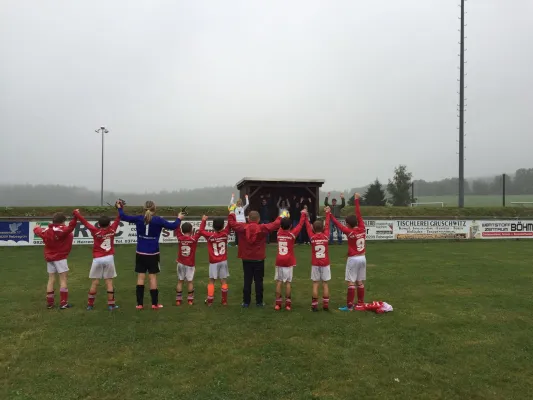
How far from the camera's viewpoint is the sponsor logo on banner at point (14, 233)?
19.9 metres

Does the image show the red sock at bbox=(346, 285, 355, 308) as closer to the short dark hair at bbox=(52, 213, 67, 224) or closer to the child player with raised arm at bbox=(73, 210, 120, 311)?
the child player with raised arm at bbox=(73, 210, 120, 311)

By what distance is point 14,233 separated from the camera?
19984 mm

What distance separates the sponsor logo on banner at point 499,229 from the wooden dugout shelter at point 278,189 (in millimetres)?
10942

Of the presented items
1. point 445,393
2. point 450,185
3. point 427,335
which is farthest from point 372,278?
point 450,185

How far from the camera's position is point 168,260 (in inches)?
610

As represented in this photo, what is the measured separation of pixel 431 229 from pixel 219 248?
19.2 metres

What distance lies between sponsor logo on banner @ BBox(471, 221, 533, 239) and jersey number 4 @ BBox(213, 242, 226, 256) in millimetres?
21235

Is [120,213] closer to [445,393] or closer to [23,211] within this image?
[445,393]

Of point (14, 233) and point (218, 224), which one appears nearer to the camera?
point (218, 224)

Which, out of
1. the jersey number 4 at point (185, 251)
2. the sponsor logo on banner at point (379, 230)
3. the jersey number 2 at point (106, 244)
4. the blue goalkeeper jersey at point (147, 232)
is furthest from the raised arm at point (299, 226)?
the sponsor logo on banner at point (379, 230)

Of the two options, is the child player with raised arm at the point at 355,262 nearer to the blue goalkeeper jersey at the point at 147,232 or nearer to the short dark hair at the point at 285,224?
the short dark hair at the point at 285,224

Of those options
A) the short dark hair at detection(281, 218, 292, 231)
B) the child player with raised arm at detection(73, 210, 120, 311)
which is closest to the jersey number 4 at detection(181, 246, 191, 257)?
the child player with raised arm at detection(73, 210, 120, 311)

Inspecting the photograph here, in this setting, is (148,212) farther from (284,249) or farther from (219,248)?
(284,249)

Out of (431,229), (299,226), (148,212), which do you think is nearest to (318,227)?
(299,226)
